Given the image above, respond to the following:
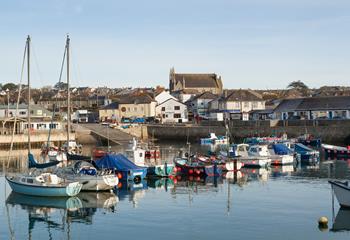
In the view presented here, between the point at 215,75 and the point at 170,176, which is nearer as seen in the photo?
the point at 170,176

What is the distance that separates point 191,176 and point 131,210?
14.7 meters

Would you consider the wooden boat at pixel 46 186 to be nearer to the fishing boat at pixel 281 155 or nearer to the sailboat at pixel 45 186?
the sailboat at pixel 45 186

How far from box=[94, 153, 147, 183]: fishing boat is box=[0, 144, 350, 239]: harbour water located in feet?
3.82

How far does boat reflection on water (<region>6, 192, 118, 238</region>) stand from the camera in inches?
1165

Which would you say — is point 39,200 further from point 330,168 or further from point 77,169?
point 330,168

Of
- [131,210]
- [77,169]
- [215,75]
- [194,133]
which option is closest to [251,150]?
[77,169]

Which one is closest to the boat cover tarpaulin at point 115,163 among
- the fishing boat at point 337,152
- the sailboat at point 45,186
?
the sailboat at point 45,186

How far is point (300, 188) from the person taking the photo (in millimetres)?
39719

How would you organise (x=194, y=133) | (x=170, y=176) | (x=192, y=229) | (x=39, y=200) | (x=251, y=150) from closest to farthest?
(x=192, y=229), (x=39, y=200), (x=170, y=176), (x=251, y=150), (x=194, y=133)

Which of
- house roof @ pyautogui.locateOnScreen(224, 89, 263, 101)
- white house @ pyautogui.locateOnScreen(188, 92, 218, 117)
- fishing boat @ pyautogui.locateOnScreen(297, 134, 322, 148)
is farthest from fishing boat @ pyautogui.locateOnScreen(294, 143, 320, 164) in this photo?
white house @ pyautogui.locateOnScreen(188, 92, 218, 117)

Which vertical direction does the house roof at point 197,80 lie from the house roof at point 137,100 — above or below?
above

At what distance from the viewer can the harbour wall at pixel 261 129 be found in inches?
3278

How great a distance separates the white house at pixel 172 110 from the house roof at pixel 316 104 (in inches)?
928

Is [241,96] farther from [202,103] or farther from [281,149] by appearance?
[281,149]
